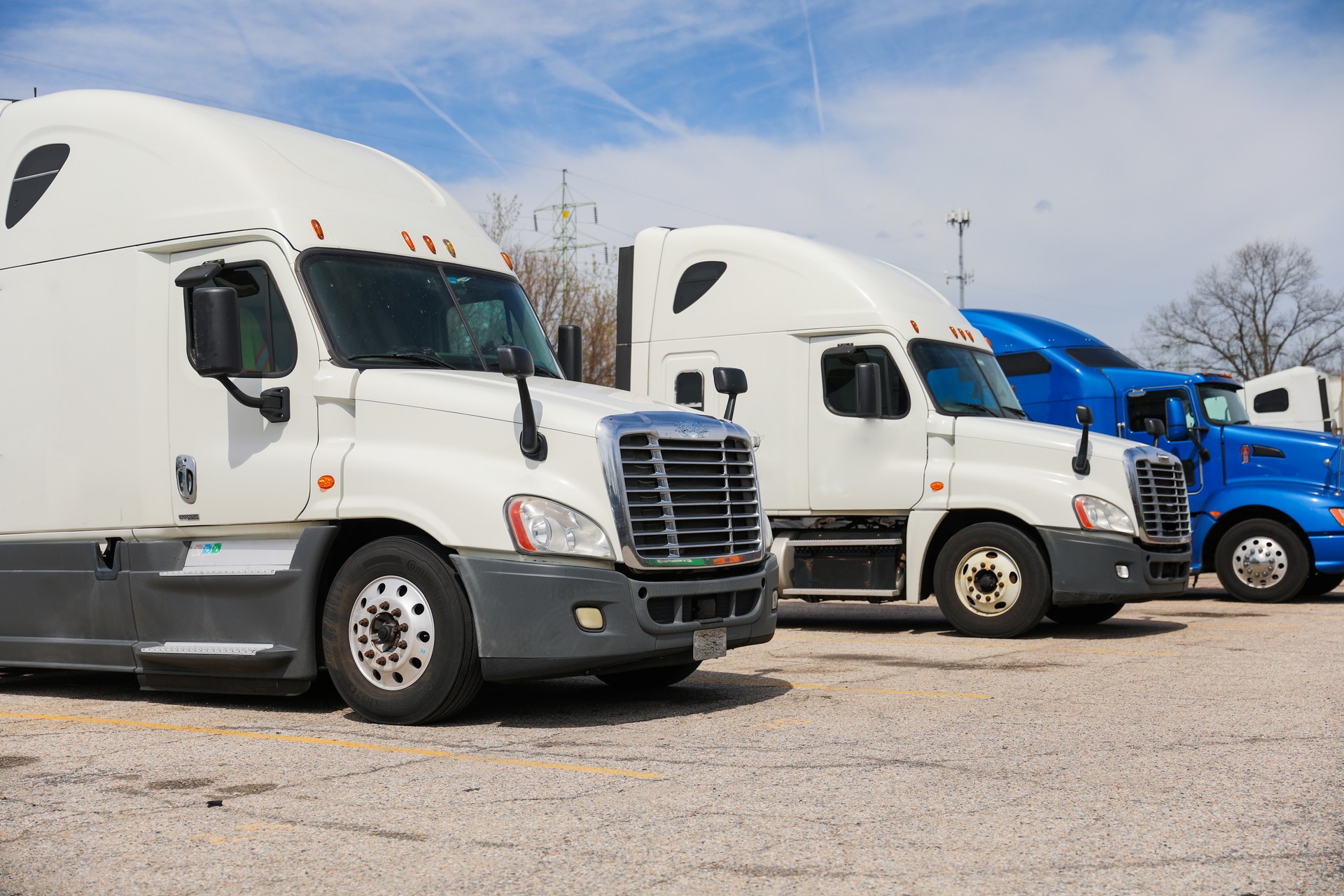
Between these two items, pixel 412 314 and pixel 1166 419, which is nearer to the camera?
pixel 412 314

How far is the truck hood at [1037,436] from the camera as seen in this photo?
11.7m

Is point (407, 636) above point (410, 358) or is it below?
below

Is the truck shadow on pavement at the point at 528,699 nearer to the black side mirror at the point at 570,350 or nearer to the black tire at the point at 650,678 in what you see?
the black tire at the point at 650,678

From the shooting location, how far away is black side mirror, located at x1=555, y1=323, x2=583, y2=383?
30.6 ft

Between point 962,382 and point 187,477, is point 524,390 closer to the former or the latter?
point 187,477

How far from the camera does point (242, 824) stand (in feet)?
16.3

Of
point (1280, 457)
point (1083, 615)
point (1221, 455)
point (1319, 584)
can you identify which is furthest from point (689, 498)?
point (1319, 584)

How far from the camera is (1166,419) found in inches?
631

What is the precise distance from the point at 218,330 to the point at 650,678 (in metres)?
3.39

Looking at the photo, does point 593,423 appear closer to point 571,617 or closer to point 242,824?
point 571,617

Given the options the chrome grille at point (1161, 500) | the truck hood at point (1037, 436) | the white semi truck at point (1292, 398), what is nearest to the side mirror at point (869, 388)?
the truck hood at point (1037, 436)

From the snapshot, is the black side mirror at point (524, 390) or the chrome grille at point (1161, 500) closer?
the black side mirror at point (524, 390)

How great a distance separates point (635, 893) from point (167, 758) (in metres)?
3.24

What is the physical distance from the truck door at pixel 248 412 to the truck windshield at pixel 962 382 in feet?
21.2
